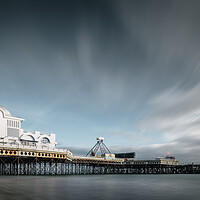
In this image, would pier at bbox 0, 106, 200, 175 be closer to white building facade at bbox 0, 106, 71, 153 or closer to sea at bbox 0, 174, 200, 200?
white building facade at bbox 0, 106, 71, 153

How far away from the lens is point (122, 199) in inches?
791

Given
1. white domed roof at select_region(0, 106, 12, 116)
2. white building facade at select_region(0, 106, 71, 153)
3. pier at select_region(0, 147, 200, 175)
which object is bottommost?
pier at select_region(0, 147, 200, 175)

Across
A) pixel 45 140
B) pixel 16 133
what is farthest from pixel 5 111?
pixel 45 140

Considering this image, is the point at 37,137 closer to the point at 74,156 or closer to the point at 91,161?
the point at 74,156

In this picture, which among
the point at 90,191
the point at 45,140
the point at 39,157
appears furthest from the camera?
the point at 45,140

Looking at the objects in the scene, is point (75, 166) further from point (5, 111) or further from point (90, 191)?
point (90, 191)

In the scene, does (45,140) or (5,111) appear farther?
(45,140)

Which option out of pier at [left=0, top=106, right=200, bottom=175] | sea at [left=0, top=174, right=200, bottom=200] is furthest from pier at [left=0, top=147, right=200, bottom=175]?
sea at [left=0, top=174, right=200, bottom=200]

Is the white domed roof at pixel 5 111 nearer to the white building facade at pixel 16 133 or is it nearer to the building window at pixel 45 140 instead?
the white building facade at pixel 16 133

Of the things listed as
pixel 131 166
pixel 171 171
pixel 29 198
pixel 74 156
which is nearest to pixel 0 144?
pixel 74 156

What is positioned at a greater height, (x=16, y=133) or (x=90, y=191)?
(x=16, y=133)

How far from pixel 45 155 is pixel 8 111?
26241mm

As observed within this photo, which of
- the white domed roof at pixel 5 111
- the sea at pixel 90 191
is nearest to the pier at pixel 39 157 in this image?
the white domed roof at pixel 5 111

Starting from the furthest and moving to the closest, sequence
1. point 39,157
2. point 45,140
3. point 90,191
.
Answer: point 45,140 < point 39,157 < point 90,191
